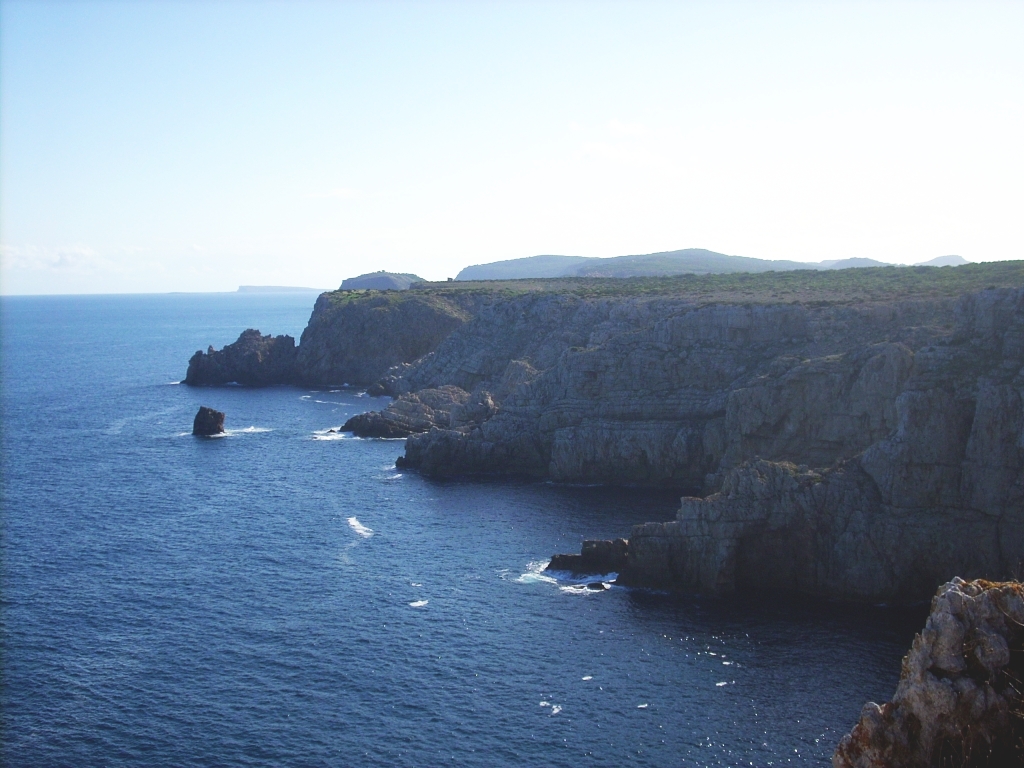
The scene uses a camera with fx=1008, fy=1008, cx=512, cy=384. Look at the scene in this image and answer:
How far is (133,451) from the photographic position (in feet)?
415

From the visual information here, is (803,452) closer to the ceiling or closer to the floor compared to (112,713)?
closer to the ceiling

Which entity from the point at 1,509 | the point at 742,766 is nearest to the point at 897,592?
the point at 742,766

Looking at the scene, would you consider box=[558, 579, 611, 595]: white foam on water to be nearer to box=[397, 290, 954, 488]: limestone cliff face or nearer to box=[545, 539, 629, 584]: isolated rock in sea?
box=[545, 539, 629, 584]: isolated rock in sea

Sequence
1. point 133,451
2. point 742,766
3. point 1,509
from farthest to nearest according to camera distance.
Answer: point 133,451, point 1,509, point 742,766

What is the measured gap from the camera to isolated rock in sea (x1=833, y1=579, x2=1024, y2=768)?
30.8 m

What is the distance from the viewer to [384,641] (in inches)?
2584

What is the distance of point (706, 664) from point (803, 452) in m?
35.1

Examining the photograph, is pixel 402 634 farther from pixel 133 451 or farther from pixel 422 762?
pixel 133 451

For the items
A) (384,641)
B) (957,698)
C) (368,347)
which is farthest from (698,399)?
(368,347)

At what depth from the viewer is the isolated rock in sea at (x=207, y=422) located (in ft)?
447

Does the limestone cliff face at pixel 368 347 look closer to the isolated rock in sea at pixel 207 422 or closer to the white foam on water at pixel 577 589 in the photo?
the isolated rock in sea at pixel 207 422

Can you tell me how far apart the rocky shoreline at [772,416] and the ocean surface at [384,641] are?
15.0 ft

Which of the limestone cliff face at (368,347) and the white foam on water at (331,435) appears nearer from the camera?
the white foam on water at (331,435)

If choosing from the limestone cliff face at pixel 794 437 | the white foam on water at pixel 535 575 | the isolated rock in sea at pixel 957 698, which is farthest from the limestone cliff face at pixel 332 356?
the isolated rock in sea at pixel 957 698
